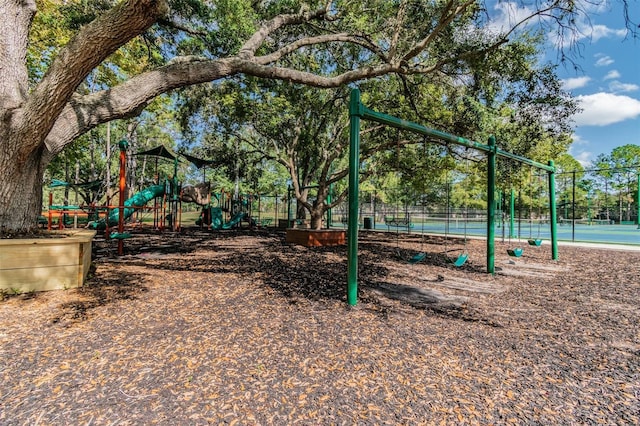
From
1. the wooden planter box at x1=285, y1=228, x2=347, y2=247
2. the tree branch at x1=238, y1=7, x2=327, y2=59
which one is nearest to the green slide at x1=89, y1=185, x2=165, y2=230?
the wooden planter box at x1=285, y1=228, x2=347, y2=247

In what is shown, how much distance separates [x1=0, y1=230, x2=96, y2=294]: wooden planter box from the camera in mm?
3891

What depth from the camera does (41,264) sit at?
408 cm

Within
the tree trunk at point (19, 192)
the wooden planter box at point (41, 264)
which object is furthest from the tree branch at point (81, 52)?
the wooden planter box at point (41, 264)

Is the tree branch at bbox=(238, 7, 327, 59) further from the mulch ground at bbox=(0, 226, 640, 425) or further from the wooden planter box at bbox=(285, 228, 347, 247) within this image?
the wooden planter box at bbox=(285, 228, 347, 247)

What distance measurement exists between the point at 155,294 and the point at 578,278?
686cm

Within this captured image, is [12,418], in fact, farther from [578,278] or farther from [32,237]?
[578,278]

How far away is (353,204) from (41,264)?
155 inches

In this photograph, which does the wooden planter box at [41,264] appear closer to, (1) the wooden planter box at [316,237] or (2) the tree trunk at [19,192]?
(2) the tree trunk at [19,192]

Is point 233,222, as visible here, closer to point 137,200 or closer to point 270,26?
point 137,200

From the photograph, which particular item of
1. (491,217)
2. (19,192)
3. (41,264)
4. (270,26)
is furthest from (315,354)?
(270,26)

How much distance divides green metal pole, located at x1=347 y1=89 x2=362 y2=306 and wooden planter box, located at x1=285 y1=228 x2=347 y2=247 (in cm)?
616

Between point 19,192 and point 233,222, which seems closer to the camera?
point 19,192

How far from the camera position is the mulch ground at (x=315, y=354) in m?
1.93

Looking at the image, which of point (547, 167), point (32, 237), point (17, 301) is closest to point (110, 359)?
point (17, 301)
